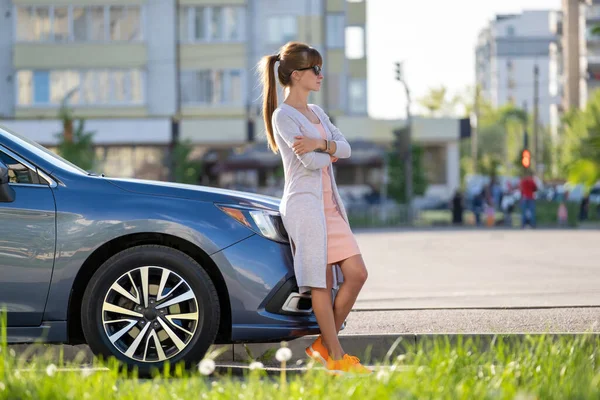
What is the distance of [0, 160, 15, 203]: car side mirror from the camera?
21.4 ft

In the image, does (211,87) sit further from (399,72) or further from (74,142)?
(399,72)

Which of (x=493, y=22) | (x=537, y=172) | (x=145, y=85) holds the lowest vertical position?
(x=537, y=172)

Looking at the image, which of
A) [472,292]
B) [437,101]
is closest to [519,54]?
[437,101]

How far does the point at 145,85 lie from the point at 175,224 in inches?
1958

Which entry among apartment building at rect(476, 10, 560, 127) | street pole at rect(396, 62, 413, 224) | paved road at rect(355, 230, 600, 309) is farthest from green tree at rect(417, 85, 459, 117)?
paved road at rect(355, 230, 600, 309)

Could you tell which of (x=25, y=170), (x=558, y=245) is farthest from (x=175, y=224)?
(x=558, y=245)

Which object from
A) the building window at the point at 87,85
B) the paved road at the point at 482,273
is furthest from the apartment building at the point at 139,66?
the paved road at the point at 482,273

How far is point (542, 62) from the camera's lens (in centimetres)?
15475

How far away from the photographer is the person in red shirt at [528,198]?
36.2 meters

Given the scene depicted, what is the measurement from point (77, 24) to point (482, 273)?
138ft

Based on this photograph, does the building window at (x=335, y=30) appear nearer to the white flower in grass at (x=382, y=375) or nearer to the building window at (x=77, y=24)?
the building window at (x=77, y=24)

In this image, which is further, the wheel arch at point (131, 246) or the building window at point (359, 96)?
the building window at point (359, 96)

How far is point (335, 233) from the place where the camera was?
22.3ft

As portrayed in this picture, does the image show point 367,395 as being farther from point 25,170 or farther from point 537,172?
point 537,172
